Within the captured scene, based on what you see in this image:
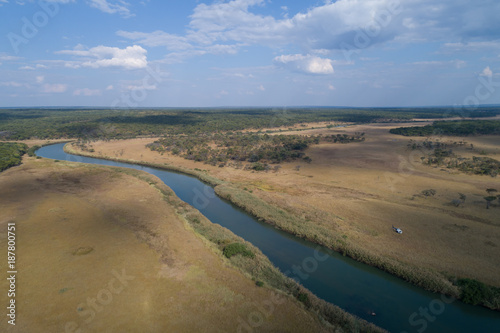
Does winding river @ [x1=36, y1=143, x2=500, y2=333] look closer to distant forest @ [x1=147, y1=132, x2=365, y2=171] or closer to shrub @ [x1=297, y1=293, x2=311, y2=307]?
shrub @ [x1=297, y1=293, x2=311, y2=307]

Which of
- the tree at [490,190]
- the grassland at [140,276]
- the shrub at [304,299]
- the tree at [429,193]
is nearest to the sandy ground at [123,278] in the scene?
the grassland at [140,276]

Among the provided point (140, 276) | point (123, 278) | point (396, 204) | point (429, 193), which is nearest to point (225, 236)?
point (140, 276)

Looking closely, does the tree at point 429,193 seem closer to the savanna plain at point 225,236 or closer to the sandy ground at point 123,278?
the savanna plain at point 225,236

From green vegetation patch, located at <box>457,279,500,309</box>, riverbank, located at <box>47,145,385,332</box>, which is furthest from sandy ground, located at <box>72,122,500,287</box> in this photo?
riverbank, located at <box>47,145,385,332</box>

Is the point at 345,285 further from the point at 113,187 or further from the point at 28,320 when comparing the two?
the point at 113,187

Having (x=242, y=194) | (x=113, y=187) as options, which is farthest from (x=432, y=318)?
(x=113, y=187)
